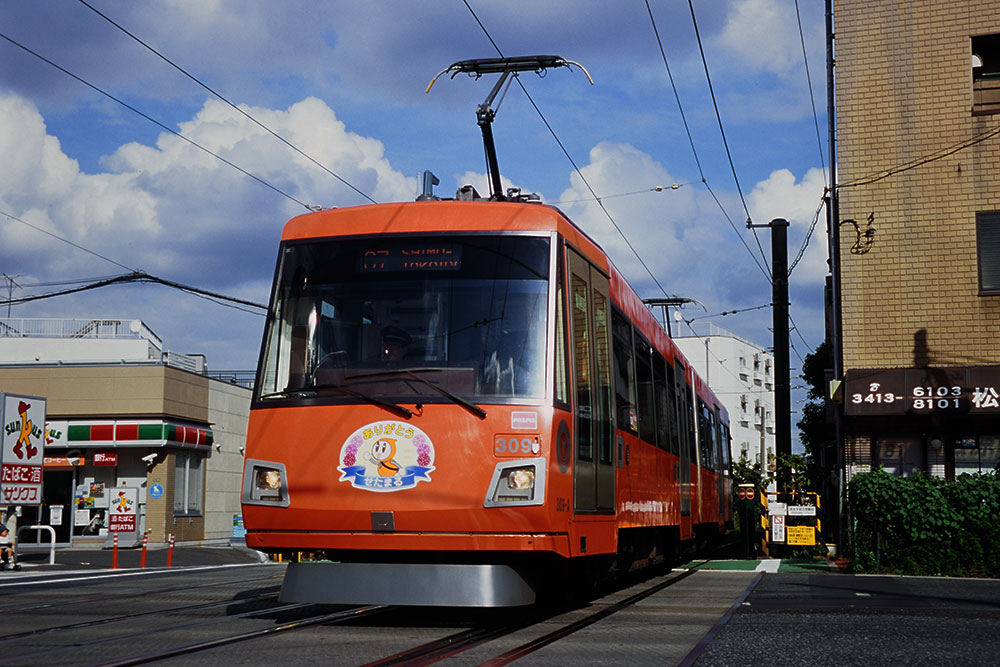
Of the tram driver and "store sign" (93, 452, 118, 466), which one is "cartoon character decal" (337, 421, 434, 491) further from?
"store sign" (93, 452, 118, 466)

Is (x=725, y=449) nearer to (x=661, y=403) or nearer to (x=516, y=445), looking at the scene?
(x=661, y=403)

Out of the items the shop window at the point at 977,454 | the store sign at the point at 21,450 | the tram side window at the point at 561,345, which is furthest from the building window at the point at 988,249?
the store sign at the point at 21,450

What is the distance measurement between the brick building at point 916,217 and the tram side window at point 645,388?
876 centimetres

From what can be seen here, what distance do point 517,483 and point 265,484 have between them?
6.34 feet

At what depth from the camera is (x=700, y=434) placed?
20422mm

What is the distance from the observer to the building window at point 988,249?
21.6 m

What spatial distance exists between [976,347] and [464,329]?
50.5 feet

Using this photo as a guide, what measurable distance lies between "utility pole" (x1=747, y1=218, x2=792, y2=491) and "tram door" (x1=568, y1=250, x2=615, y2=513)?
32.8 metres

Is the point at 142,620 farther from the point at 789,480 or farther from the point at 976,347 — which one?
the point at 789,480

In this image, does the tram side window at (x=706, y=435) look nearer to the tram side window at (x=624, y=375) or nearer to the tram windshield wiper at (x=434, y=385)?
the tram side window at (x=624, y=375)

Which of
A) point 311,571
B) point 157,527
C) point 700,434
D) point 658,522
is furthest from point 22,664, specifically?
point 157,527

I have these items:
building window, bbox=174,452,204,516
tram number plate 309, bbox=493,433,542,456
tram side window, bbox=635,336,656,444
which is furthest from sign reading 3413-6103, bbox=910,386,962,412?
building window, bbox=174,452,204,516

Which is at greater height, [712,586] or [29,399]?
[29,399]

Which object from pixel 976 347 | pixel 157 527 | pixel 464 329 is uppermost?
pixel 976 347
